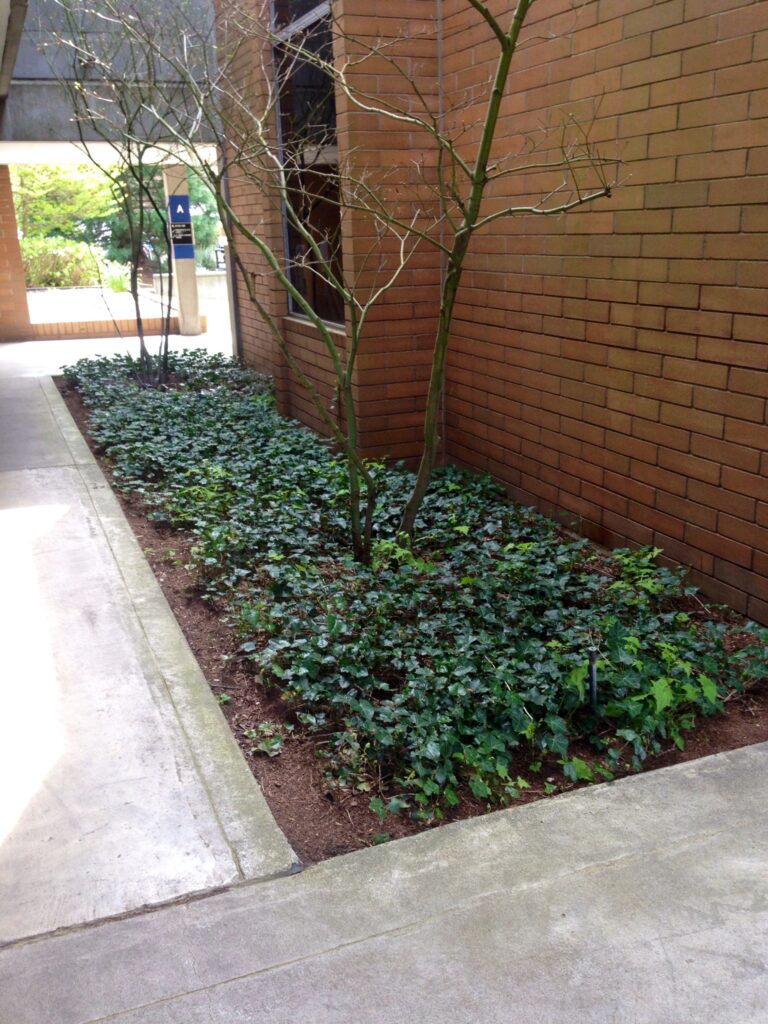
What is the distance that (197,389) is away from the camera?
10.1m

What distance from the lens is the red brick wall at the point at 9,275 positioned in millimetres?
16109

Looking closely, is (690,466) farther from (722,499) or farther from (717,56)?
(717,56)

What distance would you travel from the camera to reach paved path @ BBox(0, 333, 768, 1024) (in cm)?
217

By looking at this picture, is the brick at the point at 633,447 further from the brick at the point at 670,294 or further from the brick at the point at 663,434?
the brick at the point at 670,294

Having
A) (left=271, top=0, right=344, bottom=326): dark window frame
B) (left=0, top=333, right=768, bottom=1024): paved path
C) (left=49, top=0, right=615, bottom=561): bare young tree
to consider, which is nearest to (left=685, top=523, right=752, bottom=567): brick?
(left=0, top=333, right=768, bottom=1024): paved path

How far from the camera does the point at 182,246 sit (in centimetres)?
1419

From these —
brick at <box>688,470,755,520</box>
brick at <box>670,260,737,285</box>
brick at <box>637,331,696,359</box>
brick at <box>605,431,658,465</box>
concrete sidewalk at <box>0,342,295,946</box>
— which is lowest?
concrete sidewalk at <box>0,342,295,946</box>

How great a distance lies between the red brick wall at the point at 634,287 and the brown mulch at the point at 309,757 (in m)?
0.85

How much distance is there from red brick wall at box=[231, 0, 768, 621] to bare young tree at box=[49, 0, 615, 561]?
0.09 metres

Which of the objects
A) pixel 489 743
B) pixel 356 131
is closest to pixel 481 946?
pixel 489 743

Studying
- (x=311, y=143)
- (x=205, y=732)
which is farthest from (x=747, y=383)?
(x=311, y=143)

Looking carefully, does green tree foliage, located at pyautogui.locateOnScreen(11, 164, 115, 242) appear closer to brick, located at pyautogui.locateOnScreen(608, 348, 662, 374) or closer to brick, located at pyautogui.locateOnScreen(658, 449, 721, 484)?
brick, located at pyautogui.locateOnScreen(608, 348, 662, 374)

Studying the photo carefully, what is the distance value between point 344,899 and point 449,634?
163 cm

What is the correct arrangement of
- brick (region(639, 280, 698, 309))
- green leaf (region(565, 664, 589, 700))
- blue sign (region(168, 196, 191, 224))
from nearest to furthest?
green leaf (region(565, 664, 589, 700)), brick (region(639, 280, 698, 309)), blue sign (region(168, 196, 191, 224))
